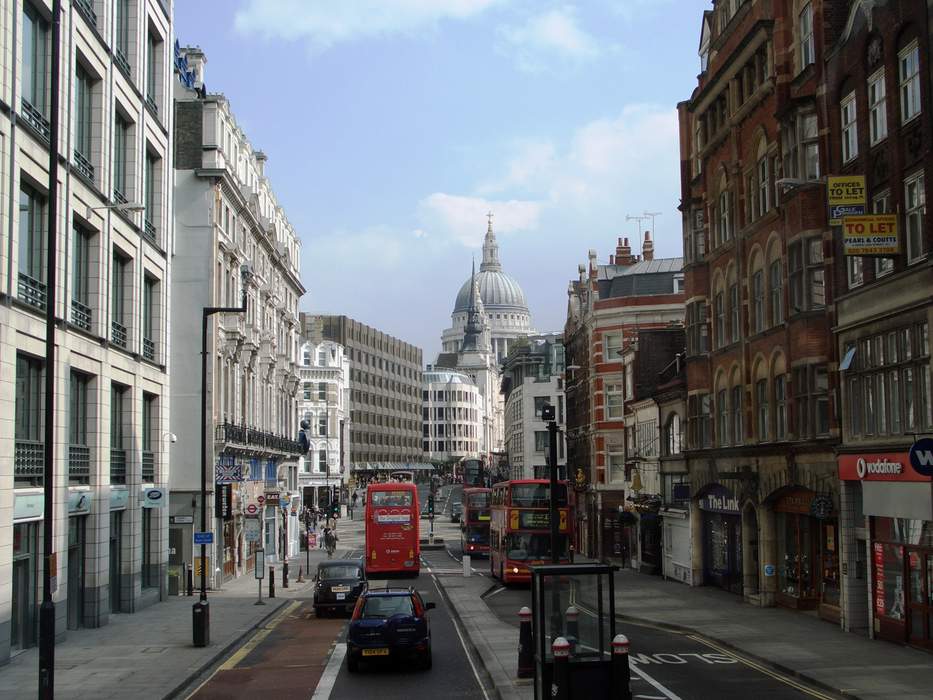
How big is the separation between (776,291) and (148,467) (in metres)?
20.5

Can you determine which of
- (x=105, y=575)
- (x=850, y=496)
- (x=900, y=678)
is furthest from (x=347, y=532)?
(x=900, y=678)

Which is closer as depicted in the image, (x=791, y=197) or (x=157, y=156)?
(x=791, y=197)

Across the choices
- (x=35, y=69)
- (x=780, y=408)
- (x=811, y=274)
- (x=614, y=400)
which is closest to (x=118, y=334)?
(x=35, y=69)

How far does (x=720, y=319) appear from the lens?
4078cm

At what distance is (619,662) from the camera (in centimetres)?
1644

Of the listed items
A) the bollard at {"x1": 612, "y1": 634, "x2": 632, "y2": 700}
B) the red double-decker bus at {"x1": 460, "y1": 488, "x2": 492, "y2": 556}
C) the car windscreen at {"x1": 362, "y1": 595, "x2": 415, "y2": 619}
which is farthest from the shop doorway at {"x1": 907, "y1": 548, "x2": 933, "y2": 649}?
the red double-decker bus at {"x1": 460, "y1": 488, "x2": 492, "y2": 556}

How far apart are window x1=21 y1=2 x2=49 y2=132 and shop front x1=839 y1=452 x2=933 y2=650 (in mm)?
20129

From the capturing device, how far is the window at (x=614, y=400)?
215ft

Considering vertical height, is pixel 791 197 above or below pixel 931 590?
above

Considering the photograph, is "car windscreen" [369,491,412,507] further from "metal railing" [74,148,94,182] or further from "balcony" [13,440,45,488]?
"balcony" [13,440,45,488]

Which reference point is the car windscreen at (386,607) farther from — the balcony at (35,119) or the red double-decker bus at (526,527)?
the red double-decker bus at (526,527)

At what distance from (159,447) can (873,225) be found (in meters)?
24.0

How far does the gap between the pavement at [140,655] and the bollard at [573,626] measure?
285 inches

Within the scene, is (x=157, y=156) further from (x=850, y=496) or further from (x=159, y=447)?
(x=850, y=496)
